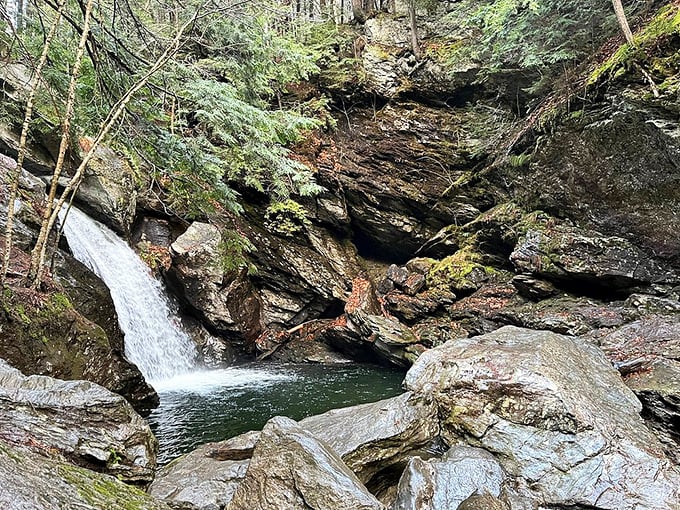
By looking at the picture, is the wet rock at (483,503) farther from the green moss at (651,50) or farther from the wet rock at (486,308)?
the green moss at (651,50)

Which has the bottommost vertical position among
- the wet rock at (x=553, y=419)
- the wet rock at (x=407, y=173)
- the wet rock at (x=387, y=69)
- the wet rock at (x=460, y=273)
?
the wet rock at (x=553, y=419)

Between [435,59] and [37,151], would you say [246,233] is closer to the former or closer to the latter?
[37,151]

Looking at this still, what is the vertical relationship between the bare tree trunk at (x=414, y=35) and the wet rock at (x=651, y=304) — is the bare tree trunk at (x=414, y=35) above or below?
above

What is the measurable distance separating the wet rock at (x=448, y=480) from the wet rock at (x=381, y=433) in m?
0.44

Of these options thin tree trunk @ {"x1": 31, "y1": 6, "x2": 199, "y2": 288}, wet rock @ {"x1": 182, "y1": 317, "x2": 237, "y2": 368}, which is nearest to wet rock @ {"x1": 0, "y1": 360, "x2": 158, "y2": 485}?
thin tree trunk @ {"x1": 31, "y1": 6, "x2": 199, "y2": 288}

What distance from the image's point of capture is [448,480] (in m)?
3.92

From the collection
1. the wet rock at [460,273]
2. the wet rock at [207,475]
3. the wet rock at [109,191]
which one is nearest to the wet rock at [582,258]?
the wet rock at [460,273]

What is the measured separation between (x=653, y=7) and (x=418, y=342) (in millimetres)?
9787

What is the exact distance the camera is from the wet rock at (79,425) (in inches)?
131

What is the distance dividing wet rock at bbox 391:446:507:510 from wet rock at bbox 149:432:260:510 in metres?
1.56

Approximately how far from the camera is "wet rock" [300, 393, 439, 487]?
14.2 ft

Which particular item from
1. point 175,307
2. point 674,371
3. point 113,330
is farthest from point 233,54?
point 674,371

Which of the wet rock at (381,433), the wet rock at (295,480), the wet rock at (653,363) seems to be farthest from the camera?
the wet rock at (653,363)

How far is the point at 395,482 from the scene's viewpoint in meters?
4.48
